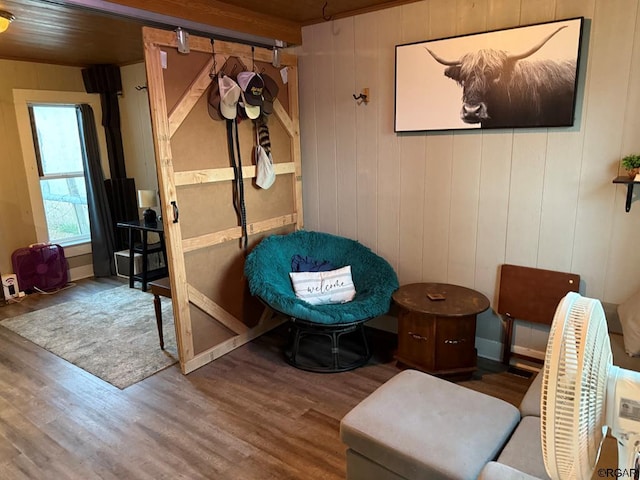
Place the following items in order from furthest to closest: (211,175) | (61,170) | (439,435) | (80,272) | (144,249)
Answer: (80,272) < (61,170) < (144,249) < (211,175) < (439,435)

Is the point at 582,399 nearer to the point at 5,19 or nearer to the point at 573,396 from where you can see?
the point at 573,396

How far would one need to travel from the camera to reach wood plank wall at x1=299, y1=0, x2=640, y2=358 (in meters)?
2.42

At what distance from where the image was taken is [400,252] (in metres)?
3.35

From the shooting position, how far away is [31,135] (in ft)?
15.4

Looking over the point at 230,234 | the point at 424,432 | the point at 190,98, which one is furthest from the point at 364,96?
the point at 424,432

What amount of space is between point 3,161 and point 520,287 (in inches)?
195

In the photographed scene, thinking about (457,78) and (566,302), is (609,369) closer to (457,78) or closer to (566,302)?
(566,302)

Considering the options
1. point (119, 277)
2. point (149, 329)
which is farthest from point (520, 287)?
point (119, 277)

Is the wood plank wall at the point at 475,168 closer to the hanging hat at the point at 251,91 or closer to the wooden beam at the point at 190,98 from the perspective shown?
the hanging hat at the point at 251,91

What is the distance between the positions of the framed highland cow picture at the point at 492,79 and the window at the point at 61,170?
389 centimetres

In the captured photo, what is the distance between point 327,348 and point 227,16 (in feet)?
8.03

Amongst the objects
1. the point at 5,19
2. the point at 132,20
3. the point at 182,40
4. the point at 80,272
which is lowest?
the point at 80,272

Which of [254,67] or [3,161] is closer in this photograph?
[254,67]

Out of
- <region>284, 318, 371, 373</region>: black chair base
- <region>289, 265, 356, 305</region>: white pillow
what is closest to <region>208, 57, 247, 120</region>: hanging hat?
<region>289, 265, 356, 305</region>: white pillow
